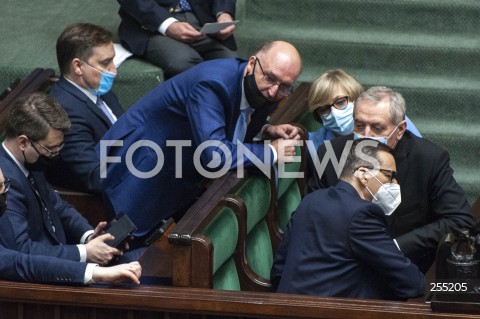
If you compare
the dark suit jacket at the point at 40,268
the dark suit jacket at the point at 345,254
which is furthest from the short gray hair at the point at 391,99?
the dark suit jacket at the point at 40,268

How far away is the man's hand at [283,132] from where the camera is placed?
4508 millimetres

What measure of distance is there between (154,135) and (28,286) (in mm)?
1046

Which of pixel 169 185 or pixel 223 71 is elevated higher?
pixel 223 71

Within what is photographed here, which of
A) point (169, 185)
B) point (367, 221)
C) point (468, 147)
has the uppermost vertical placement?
point (367, 221)

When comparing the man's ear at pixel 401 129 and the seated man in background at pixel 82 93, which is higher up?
the man's ear at pixel 401 129

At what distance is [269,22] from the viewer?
6.50 m

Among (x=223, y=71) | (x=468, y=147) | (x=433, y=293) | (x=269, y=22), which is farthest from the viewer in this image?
(x=269, y=22)

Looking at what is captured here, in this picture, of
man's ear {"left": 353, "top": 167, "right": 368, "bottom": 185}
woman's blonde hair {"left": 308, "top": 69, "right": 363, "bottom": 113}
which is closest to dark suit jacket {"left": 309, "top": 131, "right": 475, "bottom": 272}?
woman's blonde hair {"left": 308, "top": 69, "right": 363, "bottom": 113}

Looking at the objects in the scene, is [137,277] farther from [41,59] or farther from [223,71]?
[41,59]

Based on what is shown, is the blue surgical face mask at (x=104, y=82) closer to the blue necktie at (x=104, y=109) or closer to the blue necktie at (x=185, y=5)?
the blue necktie at (x=104, y=109)

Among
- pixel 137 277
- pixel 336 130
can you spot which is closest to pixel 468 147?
pixel 336 130

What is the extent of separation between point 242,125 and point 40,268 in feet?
3.85

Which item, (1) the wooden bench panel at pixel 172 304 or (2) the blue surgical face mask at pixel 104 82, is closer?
(1) the wooden bench panel at pixel 172 304

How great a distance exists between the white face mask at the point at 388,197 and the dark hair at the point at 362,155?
10 cm
